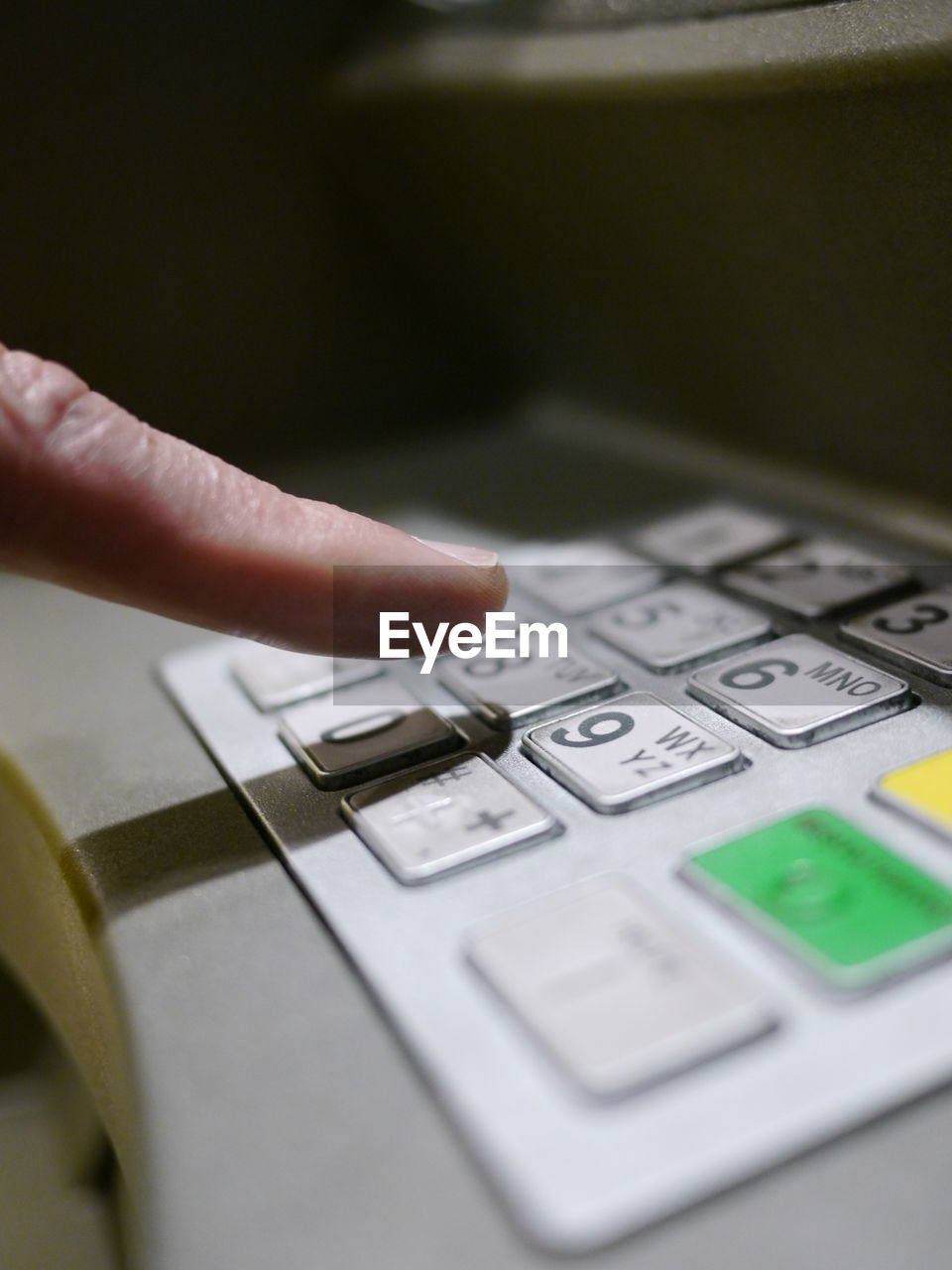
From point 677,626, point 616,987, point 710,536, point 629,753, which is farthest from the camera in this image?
point 710,536

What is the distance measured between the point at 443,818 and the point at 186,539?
0.41 feet

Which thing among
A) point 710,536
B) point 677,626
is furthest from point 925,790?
point 710,536

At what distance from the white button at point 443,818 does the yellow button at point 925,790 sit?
3.9 inches

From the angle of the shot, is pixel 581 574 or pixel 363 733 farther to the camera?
pixel 581 574

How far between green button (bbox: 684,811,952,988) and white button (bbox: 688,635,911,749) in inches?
2.2

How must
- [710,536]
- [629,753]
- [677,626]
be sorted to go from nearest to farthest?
[629,753] → [677,626] → [710,536]

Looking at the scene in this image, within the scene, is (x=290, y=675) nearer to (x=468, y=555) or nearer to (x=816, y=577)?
(x=468, y=555)

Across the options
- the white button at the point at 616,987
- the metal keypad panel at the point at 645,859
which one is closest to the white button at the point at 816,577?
the metal keypad panel at the point at 645,859

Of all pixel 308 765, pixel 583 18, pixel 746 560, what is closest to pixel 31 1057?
pixel 308 765

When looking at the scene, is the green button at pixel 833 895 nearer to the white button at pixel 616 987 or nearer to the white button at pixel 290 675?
the white button at pixel 616 987

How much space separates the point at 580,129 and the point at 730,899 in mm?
418

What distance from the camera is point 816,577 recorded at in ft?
Result: 1.63

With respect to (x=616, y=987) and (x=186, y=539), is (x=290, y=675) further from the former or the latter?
(x=616, y=987)

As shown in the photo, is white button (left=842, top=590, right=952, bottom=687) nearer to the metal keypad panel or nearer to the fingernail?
the metal keypad panel
